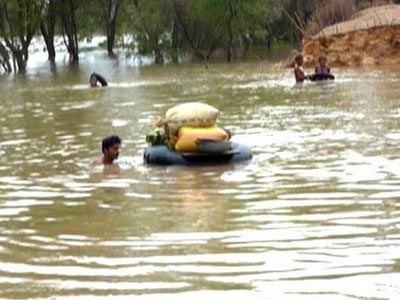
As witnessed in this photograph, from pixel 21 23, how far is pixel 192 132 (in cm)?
4010

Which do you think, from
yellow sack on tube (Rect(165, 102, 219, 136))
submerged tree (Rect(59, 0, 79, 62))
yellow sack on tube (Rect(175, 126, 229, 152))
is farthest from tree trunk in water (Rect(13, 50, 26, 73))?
yellow sack on tube (Rect(175, 126, 229, 152))

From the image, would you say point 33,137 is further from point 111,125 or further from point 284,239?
point 284,239

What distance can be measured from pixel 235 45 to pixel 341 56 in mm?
24086

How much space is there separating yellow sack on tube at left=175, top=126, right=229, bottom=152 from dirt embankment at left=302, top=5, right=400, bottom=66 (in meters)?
26.7

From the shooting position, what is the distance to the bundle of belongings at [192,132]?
45.2ft

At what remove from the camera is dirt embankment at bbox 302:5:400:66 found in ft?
133

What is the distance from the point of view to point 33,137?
1898cm

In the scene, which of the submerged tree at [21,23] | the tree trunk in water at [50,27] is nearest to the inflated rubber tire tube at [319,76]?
the submerged tree at [21,23]

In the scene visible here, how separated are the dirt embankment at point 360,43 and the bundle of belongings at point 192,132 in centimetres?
2644

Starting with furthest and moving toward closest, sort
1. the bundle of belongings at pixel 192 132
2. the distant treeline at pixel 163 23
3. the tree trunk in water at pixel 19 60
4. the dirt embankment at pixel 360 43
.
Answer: the distant treeline at pixel 163 23 → the tree trunk in water at pixel 19 60 → the dirt embankment at pixel 360 43 → the bundle of belongings at pixel 192 132

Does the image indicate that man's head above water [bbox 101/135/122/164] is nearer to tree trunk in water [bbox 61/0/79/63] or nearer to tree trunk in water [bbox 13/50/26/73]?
tree trunk in water [bbox 13/50/26/73]

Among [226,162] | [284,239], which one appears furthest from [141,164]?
[284,239]

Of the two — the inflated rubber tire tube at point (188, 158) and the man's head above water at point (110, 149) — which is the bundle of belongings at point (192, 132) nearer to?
the inflated rubber tire tube at point (188, 158)

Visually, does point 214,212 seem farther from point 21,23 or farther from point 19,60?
point 21,23
